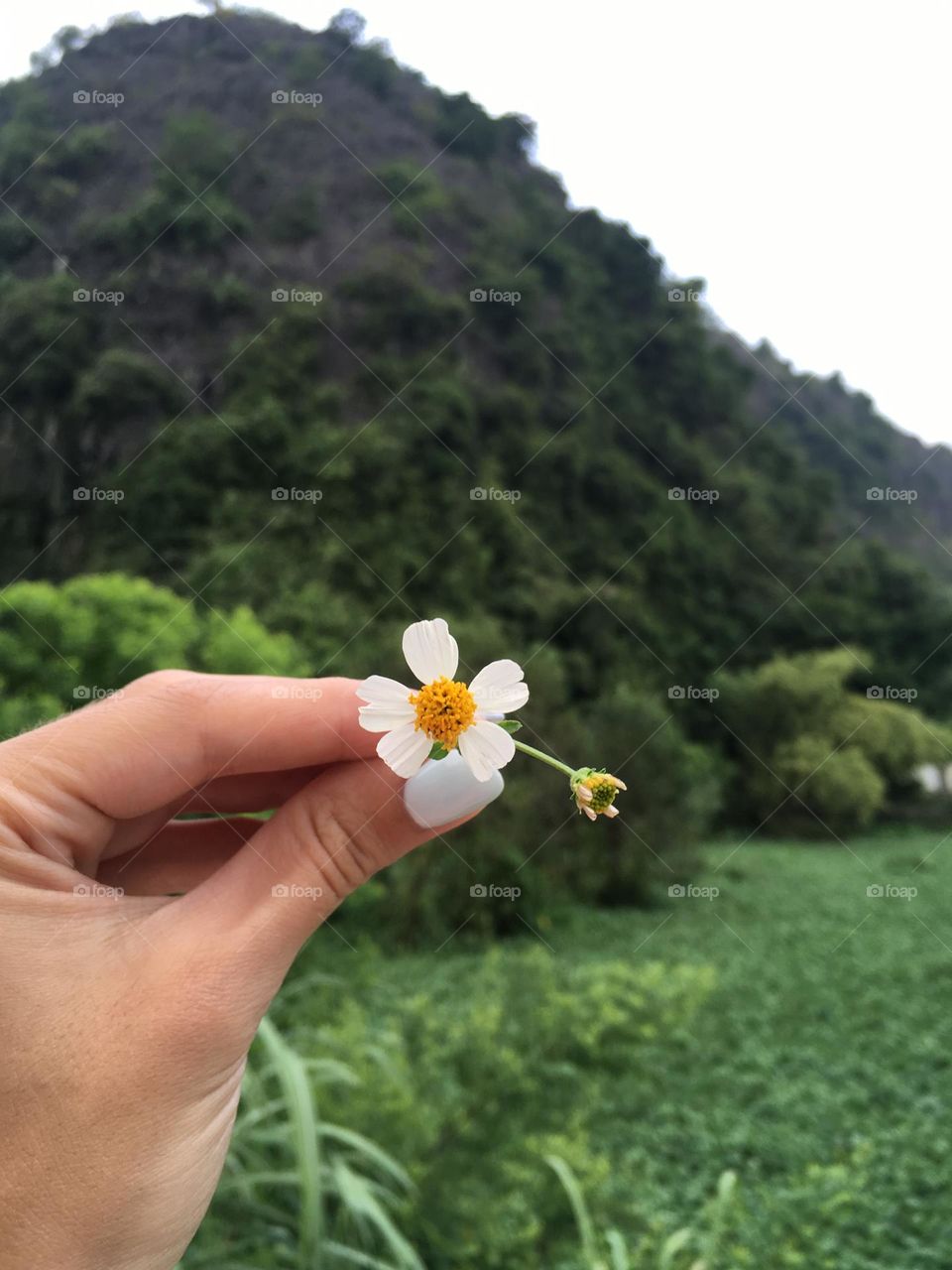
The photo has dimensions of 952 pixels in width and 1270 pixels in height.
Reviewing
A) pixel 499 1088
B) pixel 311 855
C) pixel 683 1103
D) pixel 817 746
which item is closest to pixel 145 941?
pixel 311 855

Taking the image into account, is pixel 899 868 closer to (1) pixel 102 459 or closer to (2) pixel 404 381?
(2) pixel 404 381

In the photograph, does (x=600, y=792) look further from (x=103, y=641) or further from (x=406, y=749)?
(x=103, y=641)

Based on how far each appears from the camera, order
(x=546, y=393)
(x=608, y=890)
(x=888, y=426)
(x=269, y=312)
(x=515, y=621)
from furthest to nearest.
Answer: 1. (x=888, y=426)
2. (x=546, y=393)
3. (x=269, y=312)
4. (x=515, y=621)
5. (x=608, y=890)

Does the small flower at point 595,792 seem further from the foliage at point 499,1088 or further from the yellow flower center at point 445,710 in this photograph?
the foliage at point 499,1088

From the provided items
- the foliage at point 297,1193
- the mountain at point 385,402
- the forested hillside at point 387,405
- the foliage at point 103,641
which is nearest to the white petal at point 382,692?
the foliage at point 297,1193

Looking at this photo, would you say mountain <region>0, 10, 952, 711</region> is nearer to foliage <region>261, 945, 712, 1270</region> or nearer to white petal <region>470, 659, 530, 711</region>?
foliage <region>261, 945, 712, 1270</region>

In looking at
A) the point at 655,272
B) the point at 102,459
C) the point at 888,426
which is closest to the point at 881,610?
the point at 888,426
